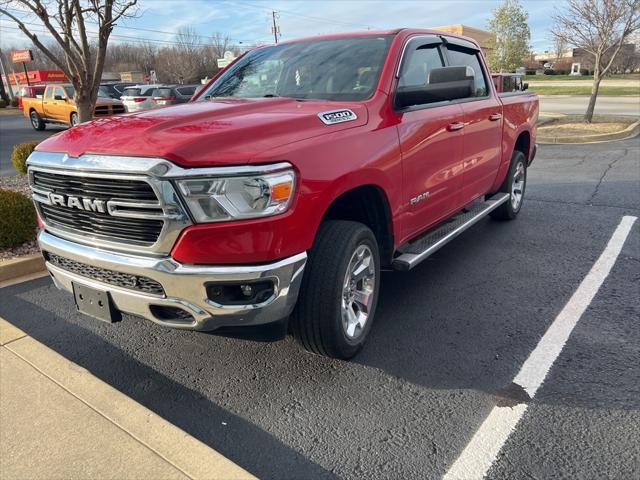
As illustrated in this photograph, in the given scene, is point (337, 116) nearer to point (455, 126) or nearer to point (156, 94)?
point (455, 126)

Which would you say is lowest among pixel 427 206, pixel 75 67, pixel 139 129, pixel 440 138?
pixel 427 206

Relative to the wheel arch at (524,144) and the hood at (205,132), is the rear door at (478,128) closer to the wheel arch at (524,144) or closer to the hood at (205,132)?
the wheel arch at (524,144)

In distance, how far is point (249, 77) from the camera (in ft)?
13.5

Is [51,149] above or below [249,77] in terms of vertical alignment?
below

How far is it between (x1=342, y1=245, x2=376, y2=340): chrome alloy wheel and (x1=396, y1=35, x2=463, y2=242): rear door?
1.62 ft

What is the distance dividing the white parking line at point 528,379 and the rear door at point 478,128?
4.14 feet

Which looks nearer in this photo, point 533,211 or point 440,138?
point 440,138

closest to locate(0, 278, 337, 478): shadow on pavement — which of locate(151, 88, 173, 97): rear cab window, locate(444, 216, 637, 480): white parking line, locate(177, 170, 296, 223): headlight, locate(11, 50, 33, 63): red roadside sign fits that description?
locate(444, 216, 637, 480): white parking line

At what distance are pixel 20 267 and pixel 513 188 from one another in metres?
5.44

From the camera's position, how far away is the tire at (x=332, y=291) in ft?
8.95

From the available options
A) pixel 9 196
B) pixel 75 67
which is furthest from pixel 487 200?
pixel 75 67

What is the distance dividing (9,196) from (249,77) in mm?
2788

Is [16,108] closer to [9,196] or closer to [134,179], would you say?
[9,196]

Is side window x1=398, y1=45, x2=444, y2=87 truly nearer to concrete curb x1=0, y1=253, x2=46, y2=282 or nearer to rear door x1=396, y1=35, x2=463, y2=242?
rear door x1=396, y1=35, x2=463, y2=242
